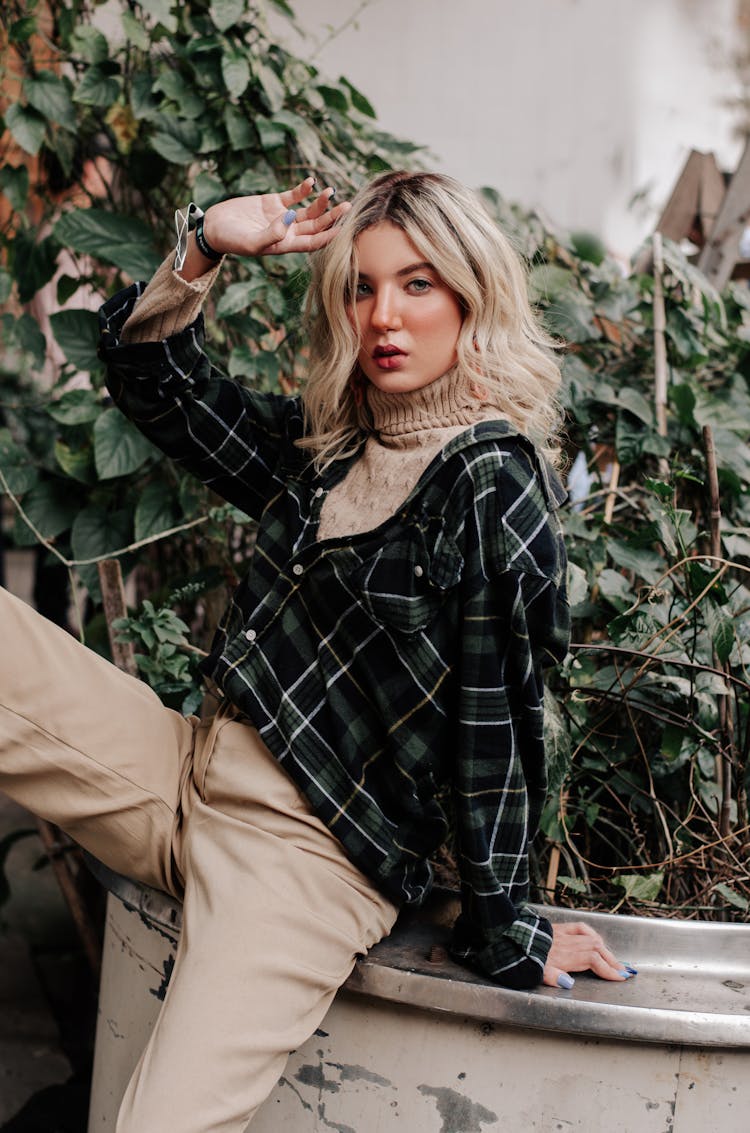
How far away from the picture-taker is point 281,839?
1.12 m

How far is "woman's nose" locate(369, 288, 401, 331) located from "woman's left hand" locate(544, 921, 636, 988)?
68 cm

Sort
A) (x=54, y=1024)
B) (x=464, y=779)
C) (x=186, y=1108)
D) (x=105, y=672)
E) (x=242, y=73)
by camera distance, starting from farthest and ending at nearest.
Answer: (x=54, y=1024) → (x=242, y=73) → (x=105, y=672) → (x=464, y=779) → (x=186, y=1108)

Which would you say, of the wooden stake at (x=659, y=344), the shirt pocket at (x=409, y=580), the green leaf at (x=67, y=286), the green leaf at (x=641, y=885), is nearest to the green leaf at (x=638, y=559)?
the wooden stake at (x=659, y=344)

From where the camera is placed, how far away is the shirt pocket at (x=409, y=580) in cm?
108

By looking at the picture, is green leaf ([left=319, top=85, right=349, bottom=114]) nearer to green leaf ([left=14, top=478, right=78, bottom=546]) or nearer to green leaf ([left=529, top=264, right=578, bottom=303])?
green leaf ([left=529, top=264, right=578, bottom=303])

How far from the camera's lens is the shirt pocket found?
108cm

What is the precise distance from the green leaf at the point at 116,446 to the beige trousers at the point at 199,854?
54cm

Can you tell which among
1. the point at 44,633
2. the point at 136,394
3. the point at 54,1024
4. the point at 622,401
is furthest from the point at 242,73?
the point at 54,1024

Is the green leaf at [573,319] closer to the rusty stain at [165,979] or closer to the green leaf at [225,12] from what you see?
the green leaf at [225,12]

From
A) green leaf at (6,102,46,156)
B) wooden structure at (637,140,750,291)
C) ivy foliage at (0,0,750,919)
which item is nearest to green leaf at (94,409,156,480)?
ivy foliage at (0,0,750,919)

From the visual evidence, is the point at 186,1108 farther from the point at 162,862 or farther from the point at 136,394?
the point at 136,394

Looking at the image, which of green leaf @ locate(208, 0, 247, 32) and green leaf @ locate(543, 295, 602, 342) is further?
green leaf @ locate(543, 295, 602, 342)

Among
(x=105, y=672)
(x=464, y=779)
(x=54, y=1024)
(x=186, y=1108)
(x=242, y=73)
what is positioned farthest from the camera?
(x=54, y=1024)

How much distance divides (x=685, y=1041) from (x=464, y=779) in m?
0.32
